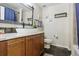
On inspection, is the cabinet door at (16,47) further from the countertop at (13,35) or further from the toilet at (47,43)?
the toilet at (47,43)

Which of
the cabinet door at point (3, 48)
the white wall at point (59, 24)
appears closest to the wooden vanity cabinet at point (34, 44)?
the white wall at point (59, 24)

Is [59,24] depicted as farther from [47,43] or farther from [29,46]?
[29,46]

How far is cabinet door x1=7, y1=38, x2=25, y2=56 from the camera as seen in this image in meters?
1.20

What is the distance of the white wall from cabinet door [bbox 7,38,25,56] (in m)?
0.35

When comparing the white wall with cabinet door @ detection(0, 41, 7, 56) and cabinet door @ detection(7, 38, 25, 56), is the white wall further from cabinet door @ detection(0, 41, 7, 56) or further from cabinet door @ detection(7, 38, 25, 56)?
cabinet door @ detection(0, 41, 7, 56)

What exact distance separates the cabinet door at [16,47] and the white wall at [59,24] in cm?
35

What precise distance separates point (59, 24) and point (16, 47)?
612mm

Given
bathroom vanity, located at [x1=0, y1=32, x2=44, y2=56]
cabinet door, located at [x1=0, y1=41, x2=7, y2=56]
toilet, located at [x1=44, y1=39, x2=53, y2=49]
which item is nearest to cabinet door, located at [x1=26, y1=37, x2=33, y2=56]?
bathroom vanity, located at [x1=0, y1=32, x2=44, y2=56]

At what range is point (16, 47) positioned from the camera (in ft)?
4.22

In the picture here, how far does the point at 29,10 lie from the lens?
4.76 feet

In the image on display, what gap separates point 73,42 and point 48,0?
0.64 metres

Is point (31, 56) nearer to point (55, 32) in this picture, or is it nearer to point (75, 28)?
point (55, 32)

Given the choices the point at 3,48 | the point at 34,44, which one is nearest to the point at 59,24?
the point at 34,44

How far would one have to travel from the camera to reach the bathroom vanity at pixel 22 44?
115 centimetres
